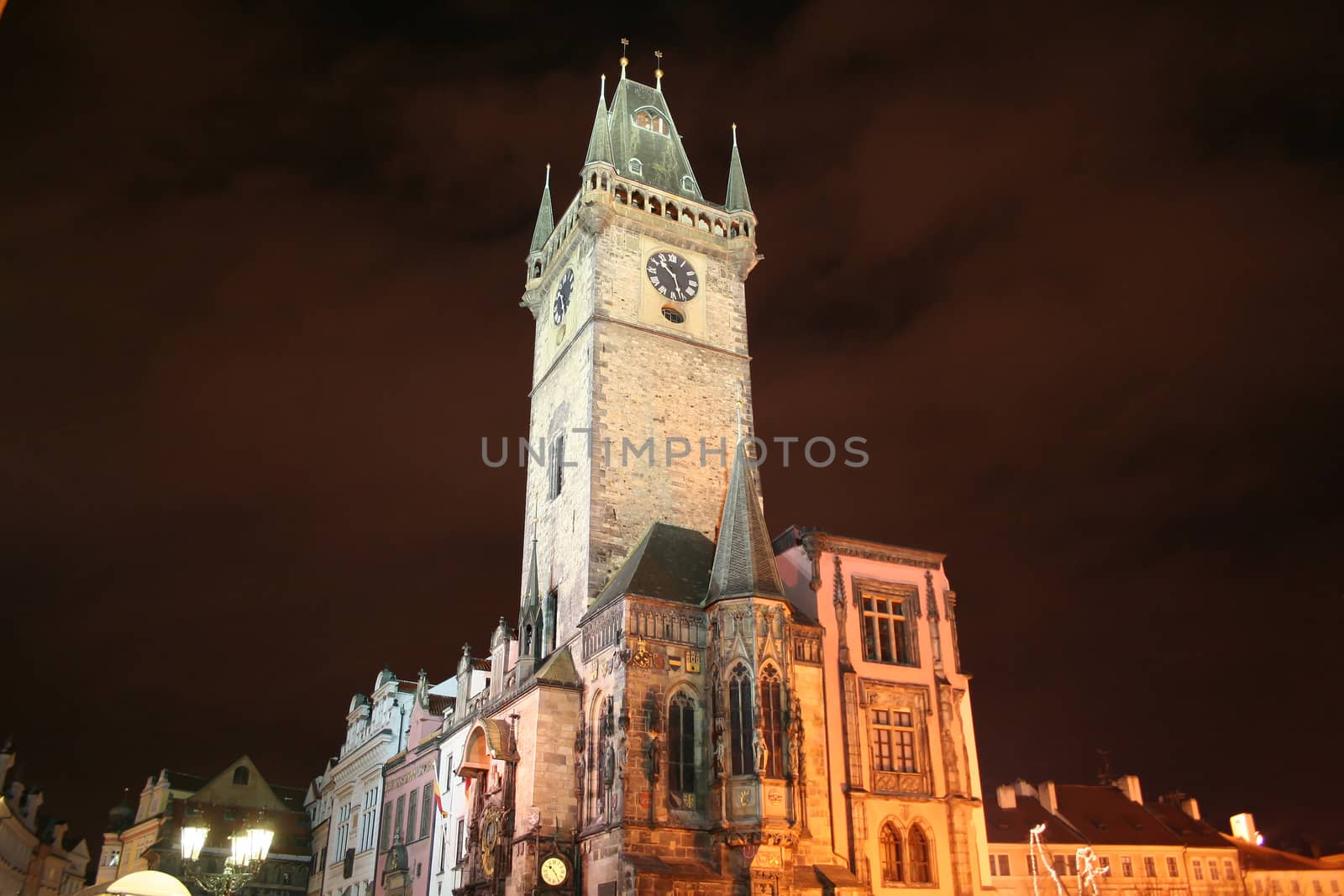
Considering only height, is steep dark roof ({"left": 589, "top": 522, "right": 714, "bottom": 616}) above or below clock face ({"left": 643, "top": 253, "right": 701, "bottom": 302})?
below

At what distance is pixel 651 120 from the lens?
43.7 metres

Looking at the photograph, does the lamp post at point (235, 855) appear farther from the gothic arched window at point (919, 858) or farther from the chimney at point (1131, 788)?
the chimney at point (1131, 788)

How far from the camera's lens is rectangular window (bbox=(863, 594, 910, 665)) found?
30.6m

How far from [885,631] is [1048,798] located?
2056cm

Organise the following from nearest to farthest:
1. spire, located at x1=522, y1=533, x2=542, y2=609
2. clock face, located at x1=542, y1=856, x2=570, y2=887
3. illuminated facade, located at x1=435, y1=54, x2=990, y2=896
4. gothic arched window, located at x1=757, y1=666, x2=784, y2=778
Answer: gothic arched window, located at x1=757, y1=666, x2=784, y2=778
illuminated facade, located at x1=435, y1=54, x2=990, y2=896
clock face, located at x1=542, y1=856, x2=570, y2=887
spire, located at x1=522, y1=533, x2=542, y2=609

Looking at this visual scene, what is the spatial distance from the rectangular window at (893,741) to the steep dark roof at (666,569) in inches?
236

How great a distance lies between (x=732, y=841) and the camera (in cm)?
2534

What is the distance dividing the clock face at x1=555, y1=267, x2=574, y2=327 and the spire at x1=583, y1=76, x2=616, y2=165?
403cm

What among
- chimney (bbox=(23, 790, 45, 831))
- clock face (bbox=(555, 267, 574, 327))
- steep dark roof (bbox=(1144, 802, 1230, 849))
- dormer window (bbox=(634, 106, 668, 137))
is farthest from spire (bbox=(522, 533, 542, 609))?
chimney (bbox=(23, 790, 45, 831))

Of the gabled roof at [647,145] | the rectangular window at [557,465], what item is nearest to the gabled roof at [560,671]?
the rectangular window at [557,465]

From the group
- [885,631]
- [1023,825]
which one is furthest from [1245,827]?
[885,631]

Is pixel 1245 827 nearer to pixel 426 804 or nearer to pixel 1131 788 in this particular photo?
pixel 1131 788

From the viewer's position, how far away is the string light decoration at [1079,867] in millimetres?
41469

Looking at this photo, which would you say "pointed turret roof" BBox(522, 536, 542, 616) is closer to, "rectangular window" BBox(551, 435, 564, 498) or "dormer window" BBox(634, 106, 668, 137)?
"rectangular window" BBox(551, 435, 564, 498)
